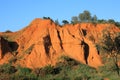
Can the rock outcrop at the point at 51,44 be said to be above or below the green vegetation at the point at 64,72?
above

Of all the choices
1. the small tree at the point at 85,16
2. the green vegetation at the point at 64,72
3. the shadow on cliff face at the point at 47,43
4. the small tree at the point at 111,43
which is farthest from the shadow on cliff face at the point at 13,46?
the small tree at the point at 85,16

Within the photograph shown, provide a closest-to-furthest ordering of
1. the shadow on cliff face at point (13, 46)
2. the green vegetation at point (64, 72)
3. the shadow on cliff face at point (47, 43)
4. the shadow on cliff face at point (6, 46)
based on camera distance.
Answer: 1. the green vegetation at point (64, 72)
2. the shadow on cliff face at point (47, 43)
3. the shadow on cliff face at point (6, 46)
4. the shadow on cliff face at point (13, 46)

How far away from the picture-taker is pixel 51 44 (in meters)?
66.1

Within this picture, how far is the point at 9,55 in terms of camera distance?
65562mm

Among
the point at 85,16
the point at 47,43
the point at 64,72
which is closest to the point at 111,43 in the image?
the point at 64,72

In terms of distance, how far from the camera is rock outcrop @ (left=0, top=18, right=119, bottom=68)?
63625mm

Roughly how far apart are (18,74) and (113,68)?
39.9 feet

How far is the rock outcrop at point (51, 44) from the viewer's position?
2505 inches

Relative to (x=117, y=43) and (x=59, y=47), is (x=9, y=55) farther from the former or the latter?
(x=117, y=43)

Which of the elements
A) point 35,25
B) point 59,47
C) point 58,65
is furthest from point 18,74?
Result: point 35,25

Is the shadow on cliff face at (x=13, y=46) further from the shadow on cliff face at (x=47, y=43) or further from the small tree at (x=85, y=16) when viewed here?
the small tree at (x=85, y=16)

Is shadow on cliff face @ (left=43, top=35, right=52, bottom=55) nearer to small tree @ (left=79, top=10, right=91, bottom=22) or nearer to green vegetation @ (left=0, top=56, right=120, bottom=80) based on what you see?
green vegetation @ (left=0, top=56, right=120, bottom=80)

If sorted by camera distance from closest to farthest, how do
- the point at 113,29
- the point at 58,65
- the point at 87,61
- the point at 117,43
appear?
the point at 117,43, the point at 58,65, the point at 87,61, the point at 113,29

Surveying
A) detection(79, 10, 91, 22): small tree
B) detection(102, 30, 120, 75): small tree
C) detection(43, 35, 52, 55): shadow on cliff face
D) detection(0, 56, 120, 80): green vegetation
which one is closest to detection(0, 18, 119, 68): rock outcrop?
detection(43, 35, 52, 55): shadow on cliff face
